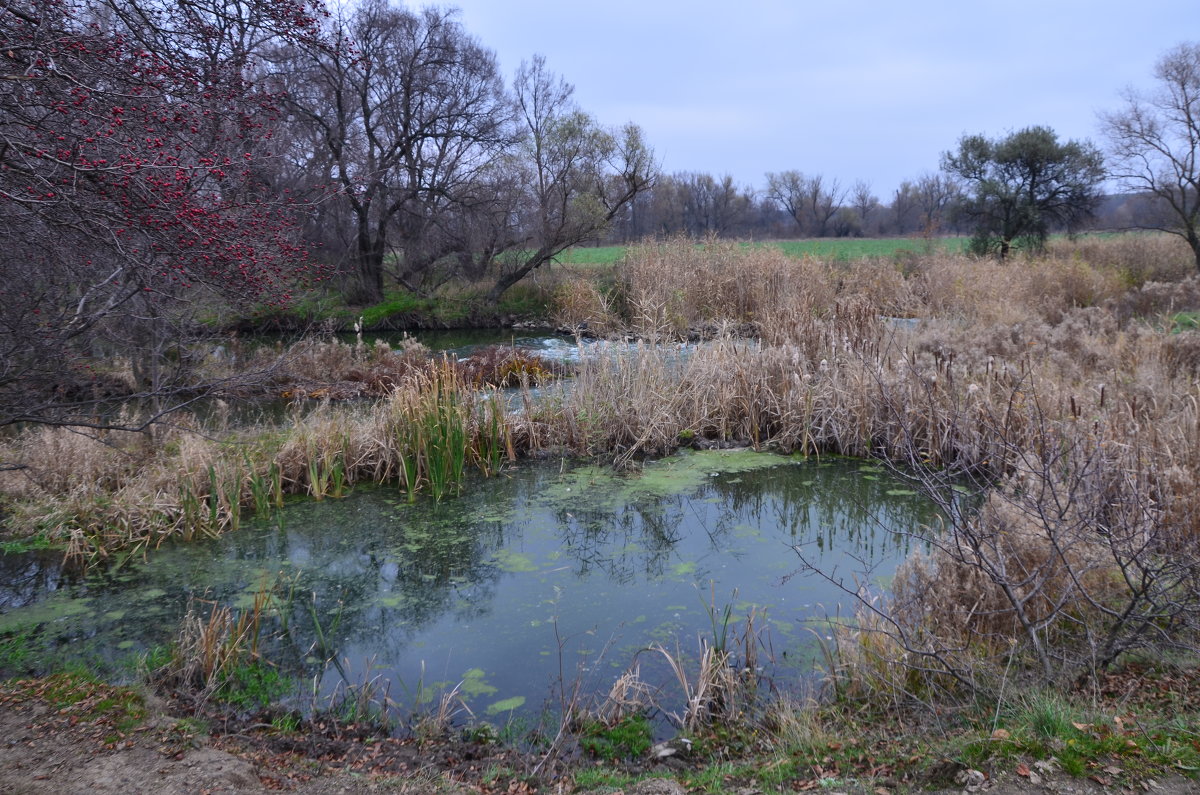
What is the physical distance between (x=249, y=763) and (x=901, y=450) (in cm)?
620

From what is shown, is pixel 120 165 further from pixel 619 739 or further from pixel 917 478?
pixel 917 478

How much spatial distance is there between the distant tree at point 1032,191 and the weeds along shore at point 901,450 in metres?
14.2

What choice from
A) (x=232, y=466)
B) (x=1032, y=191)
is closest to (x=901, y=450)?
(x=232, y=466)

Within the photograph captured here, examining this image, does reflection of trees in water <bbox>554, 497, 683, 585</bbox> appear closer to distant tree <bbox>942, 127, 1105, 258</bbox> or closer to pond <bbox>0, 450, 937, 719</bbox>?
pond <bbox>0, 450, 937, 719</bbox>

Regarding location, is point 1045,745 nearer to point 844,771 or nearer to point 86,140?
point 844,771

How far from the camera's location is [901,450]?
7.64 m

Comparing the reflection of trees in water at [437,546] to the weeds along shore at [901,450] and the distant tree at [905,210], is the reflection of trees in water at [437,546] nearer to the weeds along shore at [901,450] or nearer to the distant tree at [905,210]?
the weeds along shore at [901,450]

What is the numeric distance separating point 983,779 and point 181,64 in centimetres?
409

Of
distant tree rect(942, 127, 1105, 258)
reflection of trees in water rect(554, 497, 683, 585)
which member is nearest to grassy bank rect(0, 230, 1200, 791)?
reflection of trees in water rect(554, 497, 683, 585)

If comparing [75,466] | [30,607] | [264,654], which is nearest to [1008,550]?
[264,654]

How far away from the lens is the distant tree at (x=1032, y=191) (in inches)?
1029

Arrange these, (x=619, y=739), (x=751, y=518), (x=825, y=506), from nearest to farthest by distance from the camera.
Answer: (x=619, y=739) < (x=751, y=518) < (x=825, y=506)

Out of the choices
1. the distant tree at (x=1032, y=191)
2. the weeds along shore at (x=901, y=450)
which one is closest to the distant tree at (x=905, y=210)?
the distant tree at (x=1032, y=191)

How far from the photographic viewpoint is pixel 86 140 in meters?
2.69
